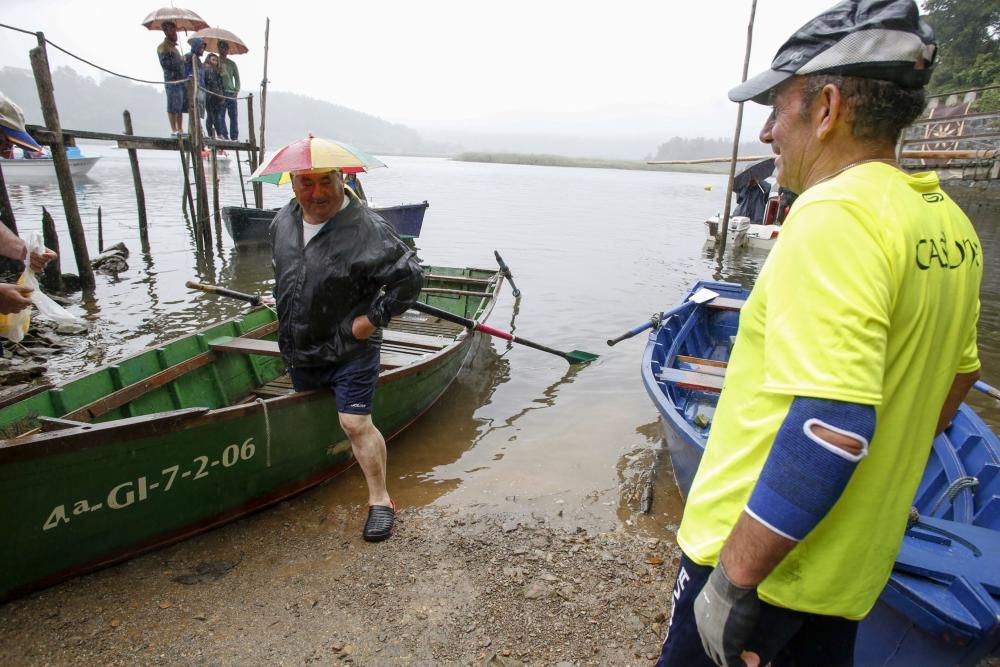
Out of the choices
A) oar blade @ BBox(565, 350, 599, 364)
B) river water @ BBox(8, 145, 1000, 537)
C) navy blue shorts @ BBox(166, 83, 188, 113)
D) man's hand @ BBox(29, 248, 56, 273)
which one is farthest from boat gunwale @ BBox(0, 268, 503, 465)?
navy blue shorts @ BBox(166, 83, 188, 113)

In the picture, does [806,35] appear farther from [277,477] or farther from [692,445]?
[277,477]

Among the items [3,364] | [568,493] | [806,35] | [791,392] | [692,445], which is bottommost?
[568,493]

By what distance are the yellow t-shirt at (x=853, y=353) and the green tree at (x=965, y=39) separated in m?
A: 37.5

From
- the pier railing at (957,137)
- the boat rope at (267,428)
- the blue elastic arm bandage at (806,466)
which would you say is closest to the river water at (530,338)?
the boat rope at (267,428)

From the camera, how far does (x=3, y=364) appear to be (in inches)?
270

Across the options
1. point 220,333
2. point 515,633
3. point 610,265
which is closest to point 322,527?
point 515,633

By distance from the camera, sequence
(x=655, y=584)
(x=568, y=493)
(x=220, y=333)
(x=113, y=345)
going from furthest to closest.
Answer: (x=113, y=345) < (x=220, y=333) < (x=568, y=493) < (x=655, y=584)

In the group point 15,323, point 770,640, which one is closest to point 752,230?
point 15,323

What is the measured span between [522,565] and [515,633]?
61cm

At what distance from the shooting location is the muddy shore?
10.3 feet

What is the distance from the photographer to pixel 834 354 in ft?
3.38

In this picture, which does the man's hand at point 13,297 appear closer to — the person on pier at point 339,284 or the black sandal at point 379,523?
the person on pier at point 339,284

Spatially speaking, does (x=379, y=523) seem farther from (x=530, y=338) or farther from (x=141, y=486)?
(x=530, y=338)

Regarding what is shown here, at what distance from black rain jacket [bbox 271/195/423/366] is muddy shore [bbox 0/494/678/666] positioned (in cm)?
143
